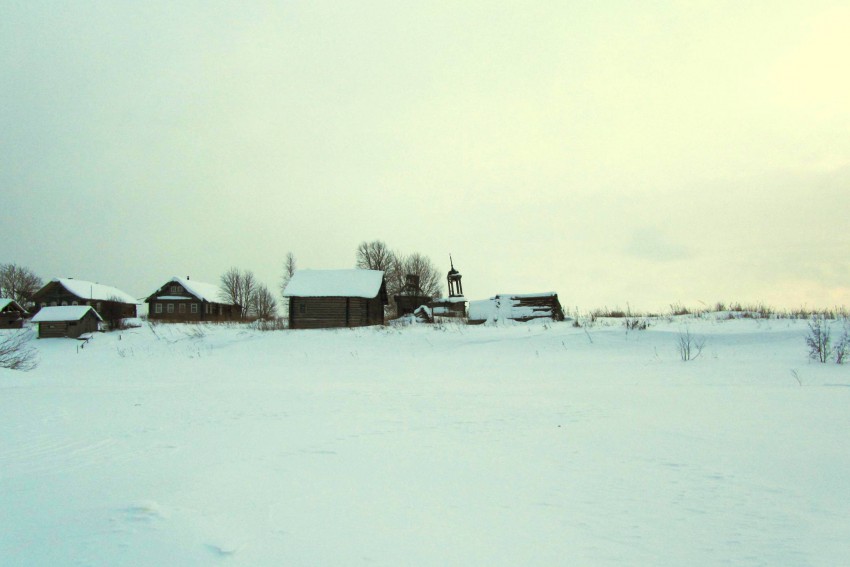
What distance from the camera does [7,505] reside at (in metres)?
3.13

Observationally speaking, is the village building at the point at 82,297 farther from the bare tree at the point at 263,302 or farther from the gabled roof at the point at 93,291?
the bare tree at the point at 263,302

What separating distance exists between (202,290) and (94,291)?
10.8m

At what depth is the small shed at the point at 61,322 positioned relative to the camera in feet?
131

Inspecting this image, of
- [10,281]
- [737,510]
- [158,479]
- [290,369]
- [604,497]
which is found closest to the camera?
[737,510]

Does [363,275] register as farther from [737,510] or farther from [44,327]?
[737,510]

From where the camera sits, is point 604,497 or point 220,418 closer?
point 604,497

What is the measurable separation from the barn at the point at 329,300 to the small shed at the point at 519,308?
10.2 m

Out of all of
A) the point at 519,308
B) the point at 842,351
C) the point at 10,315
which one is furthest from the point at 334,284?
the point at 10,315

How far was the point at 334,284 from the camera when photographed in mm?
35375

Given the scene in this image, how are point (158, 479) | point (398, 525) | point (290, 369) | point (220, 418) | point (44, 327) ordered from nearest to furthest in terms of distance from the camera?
point (398, 525)
point (158, 479)
point (220, 418)
point (290, 369)
point (44, 327)

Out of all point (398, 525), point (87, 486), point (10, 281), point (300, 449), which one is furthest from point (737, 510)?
point (10, 281)

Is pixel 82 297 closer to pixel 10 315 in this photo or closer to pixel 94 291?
pixel 94 291

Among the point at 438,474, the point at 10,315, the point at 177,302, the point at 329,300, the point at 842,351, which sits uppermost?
the point at 177,302

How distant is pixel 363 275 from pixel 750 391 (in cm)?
3124
